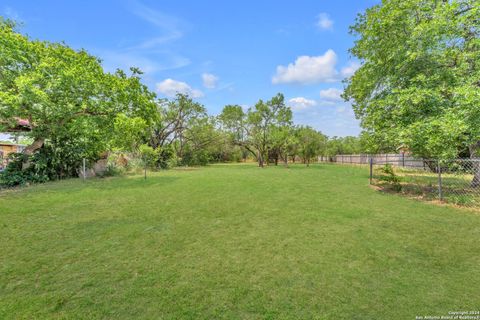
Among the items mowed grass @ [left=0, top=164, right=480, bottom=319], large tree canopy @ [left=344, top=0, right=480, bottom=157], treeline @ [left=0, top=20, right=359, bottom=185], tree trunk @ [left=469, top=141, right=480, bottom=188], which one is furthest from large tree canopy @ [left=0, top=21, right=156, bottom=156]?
tree trunk @ [left=469, top=141, right=480, bottom=188]

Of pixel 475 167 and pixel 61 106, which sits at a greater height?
pixel 61 106

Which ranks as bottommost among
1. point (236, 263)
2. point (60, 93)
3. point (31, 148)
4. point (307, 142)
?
point (236, 263)

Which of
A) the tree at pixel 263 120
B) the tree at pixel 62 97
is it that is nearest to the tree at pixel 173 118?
the tree at pixel 263 120

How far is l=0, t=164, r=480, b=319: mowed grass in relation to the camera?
2.12 metres

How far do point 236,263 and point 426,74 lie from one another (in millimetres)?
8642

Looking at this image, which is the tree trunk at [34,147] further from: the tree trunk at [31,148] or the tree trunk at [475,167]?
the tree trunk at [475,167]

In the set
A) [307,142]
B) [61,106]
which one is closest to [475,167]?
[61,106]

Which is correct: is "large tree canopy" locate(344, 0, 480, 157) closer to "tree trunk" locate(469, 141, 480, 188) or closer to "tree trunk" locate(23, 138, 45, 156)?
"tree trunk" locate(469, 141, 480, 188)

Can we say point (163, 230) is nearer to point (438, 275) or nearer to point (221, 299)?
point (221, 299)

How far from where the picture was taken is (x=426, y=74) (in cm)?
748

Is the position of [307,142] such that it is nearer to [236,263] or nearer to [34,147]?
[34,147]

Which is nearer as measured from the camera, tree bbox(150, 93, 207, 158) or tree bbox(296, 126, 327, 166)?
tree bbox(150, 93, 207, 158)

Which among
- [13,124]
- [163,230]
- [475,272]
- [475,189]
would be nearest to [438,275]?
[475,272]

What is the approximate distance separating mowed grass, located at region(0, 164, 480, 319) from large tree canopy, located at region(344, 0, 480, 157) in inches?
84.7
